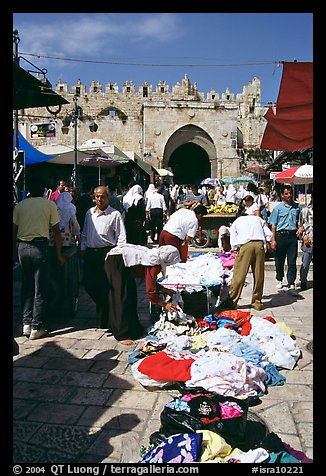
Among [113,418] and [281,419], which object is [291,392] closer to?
[281,419]

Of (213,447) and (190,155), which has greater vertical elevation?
(190,155)

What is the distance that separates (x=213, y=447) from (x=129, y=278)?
268 cm

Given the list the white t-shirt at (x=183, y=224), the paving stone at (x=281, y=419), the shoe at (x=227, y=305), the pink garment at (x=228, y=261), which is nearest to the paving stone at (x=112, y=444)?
the paving stone at (x=281, y=419)

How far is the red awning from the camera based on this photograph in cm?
326

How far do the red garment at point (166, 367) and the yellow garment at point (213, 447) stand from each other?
960 millimetres

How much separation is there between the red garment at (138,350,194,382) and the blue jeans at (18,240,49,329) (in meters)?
1.66

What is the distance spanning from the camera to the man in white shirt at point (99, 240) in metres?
5.24

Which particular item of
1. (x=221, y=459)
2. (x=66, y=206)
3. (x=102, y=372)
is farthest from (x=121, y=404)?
(x=66, y=206)

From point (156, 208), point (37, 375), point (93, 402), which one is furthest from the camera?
point (156, 208)

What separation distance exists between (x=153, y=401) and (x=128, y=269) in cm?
188

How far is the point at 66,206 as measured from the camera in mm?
6078

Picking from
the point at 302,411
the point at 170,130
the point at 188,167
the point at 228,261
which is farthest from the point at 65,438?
the point at 188,167

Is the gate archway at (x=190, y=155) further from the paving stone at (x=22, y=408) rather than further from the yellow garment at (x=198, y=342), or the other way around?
the paving stone at (x=22, y=408)

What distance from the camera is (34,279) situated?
5.11 metres
